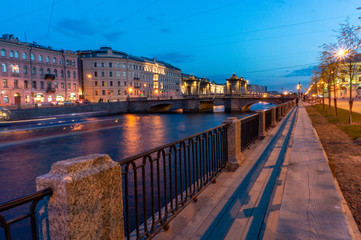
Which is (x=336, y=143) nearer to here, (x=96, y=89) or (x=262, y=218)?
(x=262, y=218)

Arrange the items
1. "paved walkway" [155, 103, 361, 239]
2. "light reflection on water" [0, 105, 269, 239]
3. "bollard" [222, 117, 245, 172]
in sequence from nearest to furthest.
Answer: "paved walkway" [155, 103, 361, 239] → "bollard" [222, 117, 245, 172] → "light reflection on water" [0, 105, 269, 239]

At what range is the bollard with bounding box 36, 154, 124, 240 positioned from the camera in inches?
74.4

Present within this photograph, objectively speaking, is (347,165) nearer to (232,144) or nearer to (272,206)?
(232,144)

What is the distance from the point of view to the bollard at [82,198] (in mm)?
1889

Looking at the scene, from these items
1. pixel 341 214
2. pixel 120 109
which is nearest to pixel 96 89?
pixel 120 109

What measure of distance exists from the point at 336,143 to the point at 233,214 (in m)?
7.99

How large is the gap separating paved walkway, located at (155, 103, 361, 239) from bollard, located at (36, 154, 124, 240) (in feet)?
4.64

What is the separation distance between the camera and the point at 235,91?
267 feet

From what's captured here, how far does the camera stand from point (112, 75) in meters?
78.8

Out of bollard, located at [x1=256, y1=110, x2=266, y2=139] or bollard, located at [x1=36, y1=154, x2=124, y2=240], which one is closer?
bollard, located at [x1=36, y1=154, x2=124, y2=240]

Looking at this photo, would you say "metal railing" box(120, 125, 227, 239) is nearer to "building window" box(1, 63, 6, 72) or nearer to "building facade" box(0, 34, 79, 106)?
"building facade" box(0, 34, 79, 106)

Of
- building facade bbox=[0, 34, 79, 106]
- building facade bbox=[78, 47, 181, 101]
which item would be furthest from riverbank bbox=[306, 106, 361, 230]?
building facade bbox=[78, 47, 181, 101]

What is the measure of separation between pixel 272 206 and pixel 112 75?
262ft

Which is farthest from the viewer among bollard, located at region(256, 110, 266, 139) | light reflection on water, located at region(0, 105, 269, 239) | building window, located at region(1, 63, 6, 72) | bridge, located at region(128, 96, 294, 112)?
bridge, located at region(128, 96, 294, 112)
